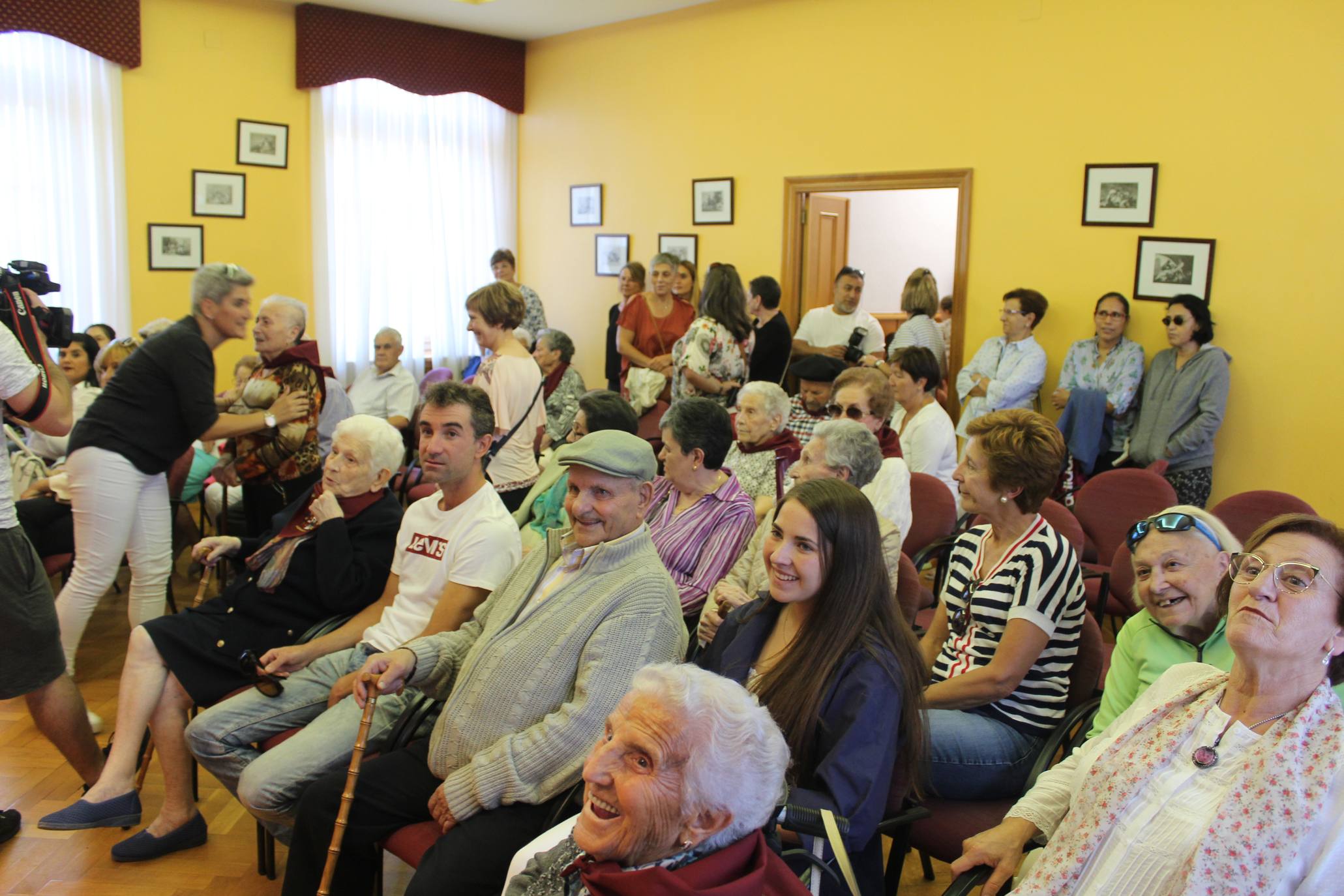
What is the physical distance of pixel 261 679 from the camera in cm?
272

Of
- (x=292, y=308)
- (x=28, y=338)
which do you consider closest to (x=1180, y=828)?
(x=28, y=338)

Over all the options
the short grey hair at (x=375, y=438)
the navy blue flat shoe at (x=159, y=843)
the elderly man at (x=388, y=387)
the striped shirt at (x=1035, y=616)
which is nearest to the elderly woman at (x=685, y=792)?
the striped shirt at (x=1035, y=616)

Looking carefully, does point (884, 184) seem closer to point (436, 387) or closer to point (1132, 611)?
point (1132, 611)

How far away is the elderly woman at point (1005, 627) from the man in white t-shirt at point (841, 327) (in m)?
4.28

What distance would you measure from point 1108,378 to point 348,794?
5023 mm

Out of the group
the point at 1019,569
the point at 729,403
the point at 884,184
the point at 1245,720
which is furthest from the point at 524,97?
the point at 1245,720

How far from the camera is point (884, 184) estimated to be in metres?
7.01

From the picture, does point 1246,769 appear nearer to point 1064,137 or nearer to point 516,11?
point 1064,137

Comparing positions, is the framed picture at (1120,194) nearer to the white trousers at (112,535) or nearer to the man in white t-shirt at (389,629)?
the man in white t-shirt at (389,629)

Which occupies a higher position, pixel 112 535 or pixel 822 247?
pixel 822 247

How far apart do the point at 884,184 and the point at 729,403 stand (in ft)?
6.65

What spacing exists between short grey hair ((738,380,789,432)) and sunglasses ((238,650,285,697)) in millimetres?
1930

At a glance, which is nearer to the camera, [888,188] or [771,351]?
[771,351]

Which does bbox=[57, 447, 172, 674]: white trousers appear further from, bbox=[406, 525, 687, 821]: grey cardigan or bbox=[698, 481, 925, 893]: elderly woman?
bbox=[698, 481, 925, 893]: elderly woman
